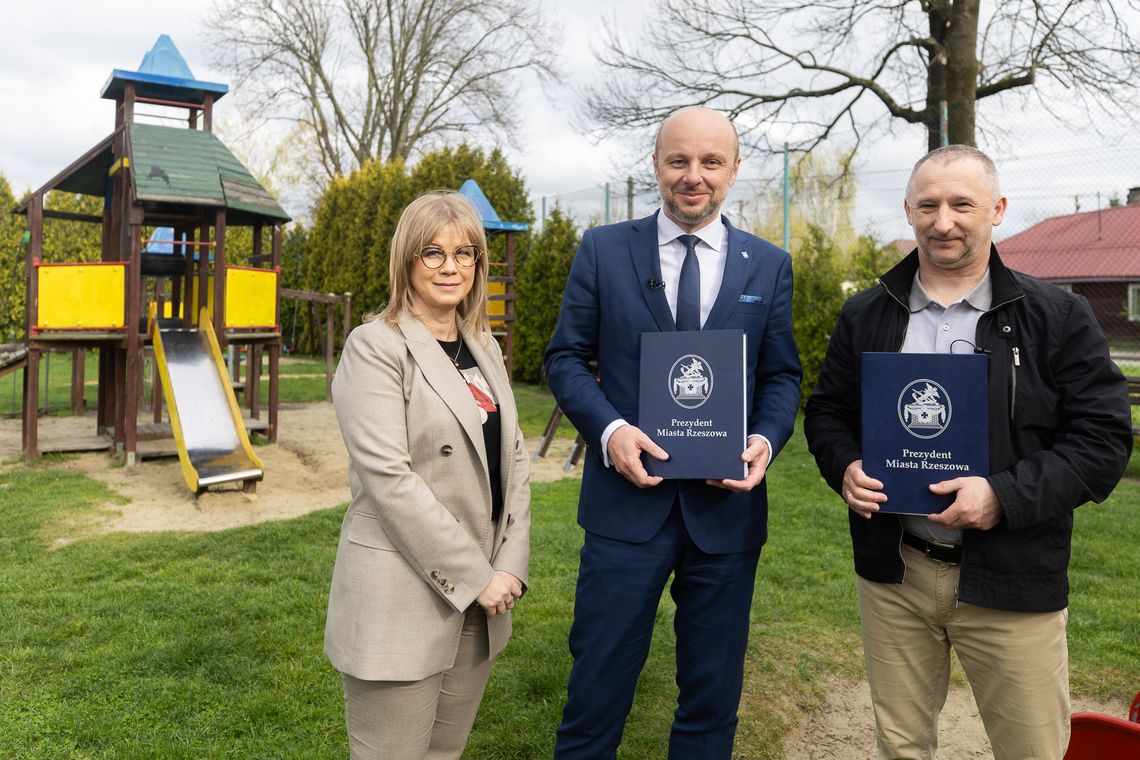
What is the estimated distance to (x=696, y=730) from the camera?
249cm

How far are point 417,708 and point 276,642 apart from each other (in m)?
2.26

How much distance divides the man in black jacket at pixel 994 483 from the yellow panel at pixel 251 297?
8.82 metres

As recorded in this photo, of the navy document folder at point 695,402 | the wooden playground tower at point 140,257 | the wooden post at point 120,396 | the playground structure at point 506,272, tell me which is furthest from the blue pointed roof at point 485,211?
the navy document folder at point 695,402

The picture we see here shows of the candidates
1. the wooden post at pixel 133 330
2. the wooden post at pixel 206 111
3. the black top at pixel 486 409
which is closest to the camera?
the black top at pixel 486 409

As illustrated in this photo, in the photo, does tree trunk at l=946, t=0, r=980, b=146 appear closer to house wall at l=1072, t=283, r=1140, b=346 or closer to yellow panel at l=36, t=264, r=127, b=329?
yellow panel at l=36, t=264, r=127, b=329

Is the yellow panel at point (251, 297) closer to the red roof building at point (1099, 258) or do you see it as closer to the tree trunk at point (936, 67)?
Result: the tree trunk at point (936, 67)

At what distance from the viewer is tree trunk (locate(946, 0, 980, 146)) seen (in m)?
8.97

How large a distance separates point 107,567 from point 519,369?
1283 centimetres

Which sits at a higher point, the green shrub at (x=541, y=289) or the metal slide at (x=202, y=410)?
the green shrub at (x=541, y=289)

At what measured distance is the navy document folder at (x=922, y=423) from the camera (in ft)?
6.78

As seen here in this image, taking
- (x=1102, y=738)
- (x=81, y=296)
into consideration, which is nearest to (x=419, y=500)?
(x=1102, y=738)

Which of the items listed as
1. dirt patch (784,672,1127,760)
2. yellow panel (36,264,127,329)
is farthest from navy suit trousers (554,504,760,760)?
yellow panel (36,264,127,329)

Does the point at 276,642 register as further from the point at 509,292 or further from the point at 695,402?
the point at 509,292

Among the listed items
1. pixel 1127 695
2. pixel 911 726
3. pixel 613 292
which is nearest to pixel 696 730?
pixel 911 726
